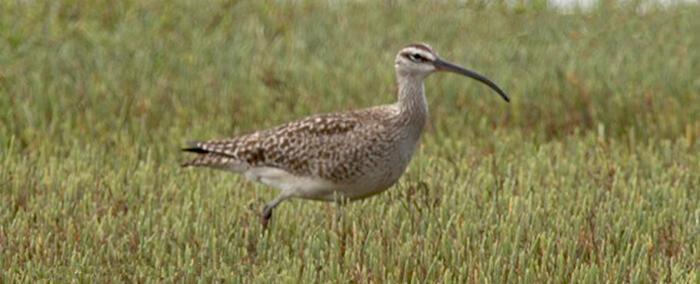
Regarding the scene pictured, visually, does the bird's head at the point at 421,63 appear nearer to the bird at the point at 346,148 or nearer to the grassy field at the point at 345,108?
the bird at the point at 346,148

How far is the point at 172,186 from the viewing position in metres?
9.07

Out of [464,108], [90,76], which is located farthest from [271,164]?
[90,76]

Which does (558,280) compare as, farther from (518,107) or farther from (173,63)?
(173,63)

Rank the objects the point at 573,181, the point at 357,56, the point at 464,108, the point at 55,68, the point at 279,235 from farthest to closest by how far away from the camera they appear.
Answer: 1. the point at 357,56
2. the point at 55,68
3. the point at 464,108
4. the point at 573,181
5. the point at 279,235

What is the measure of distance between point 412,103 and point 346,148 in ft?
2.08

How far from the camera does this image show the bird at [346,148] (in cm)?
802

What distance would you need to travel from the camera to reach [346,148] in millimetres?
8078

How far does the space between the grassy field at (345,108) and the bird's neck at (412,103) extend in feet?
1.67

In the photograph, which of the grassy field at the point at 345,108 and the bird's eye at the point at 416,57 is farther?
the bird's eye at the point at 416,57

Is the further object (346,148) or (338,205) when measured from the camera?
(338,205)

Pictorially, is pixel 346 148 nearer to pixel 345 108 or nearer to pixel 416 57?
pixel 416 57

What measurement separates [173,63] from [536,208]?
23.6 ft


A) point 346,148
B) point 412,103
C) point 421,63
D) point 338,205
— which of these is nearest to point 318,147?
point 346,148

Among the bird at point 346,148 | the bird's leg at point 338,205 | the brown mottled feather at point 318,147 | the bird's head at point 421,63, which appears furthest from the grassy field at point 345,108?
the bird's head at point 421,63
